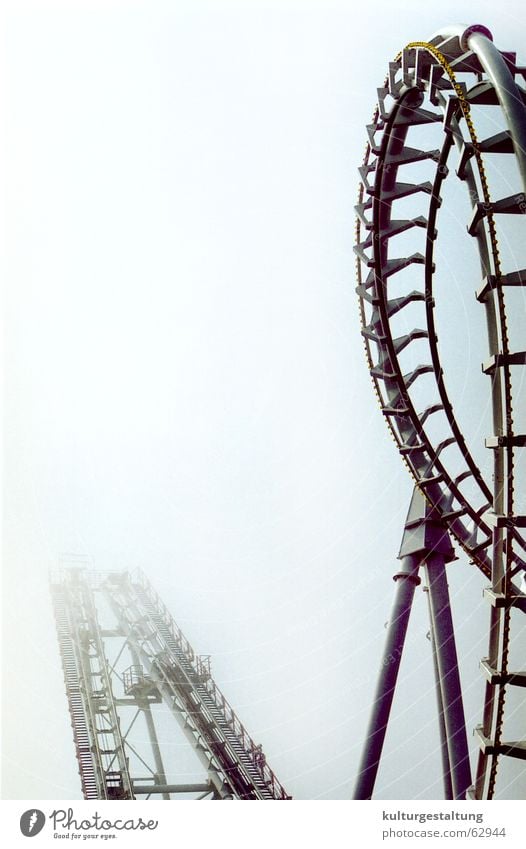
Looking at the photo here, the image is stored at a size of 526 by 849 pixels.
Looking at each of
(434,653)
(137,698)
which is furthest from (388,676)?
(137,698)

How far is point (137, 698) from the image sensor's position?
914 cm

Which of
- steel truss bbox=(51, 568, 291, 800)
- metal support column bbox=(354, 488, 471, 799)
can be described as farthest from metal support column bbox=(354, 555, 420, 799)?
steel truss bbox=(51, 568, 291, 800)

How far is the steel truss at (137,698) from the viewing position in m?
7.66

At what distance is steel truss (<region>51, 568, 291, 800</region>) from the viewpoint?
7.66 m

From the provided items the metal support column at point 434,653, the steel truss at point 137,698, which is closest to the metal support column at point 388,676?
the metal support column at point 434,653

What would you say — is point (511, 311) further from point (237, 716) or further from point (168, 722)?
point (168, 722)

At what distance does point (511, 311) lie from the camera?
8.38m

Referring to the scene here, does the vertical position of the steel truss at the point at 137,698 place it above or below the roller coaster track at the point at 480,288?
below

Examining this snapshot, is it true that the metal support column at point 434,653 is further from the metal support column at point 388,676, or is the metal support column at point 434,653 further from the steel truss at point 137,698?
the steel truss at point 137,698

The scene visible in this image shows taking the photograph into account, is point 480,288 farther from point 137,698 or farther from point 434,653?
point 137,698

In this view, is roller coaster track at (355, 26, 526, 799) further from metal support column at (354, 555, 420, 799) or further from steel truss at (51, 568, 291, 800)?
steel truss at (51, 568, 291, 800)

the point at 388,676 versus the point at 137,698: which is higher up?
the point at 388,676
